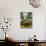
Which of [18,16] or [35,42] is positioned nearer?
[35,42]

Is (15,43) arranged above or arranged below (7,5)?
below

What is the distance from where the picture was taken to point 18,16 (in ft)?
11.4

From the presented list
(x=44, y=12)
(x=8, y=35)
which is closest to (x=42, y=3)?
(x=44, y=12)

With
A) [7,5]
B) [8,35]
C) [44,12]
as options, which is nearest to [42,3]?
[44,12]

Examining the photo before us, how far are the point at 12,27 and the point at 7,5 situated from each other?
0.64 m

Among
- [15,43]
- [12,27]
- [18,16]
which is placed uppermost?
[18,16]

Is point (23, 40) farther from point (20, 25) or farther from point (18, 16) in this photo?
point (18, 16)

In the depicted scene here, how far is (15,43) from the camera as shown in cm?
309

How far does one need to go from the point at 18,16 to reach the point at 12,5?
354 millimetres

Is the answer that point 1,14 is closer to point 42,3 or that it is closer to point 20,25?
point 20,25

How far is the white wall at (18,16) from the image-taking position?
345 cm

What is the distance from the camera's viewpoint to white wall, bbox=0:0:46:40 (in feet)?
11.3

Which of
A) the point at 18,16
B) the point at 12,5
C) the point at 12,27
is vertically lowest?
the point at 12,27

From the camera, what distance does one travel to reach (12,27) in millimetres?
3461
